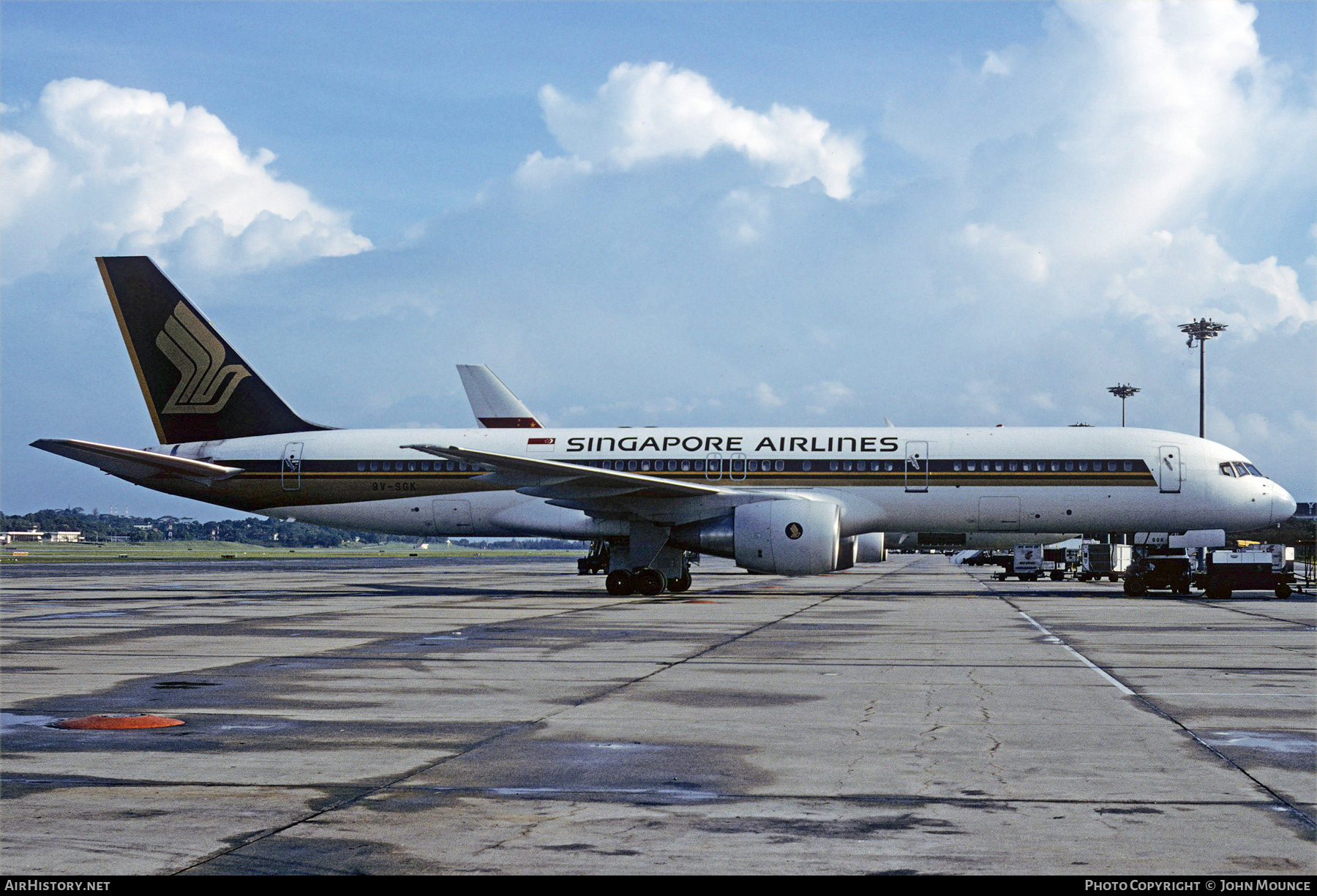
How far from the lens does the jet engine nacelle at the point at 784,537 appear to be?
28.6m

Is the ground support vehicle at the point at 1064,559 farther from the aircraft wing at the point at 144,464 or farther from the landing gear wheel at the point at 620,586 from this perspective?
the aircraft wing at the point at 144,464

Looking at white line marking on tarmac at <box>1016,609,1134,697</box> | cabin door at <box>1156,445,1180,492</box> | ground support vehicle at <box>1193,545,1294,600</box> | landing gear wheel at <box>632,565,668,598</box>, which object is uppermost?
cabin door at <box>1156,445,1180,492</box>

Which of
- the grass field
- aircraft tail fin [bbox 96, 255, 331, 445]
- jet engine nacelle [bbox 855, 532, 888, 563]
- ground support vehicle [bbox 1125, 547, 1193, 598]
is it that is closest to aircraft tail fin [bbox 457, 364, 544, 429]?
aircraft tail fin [bbox 96, 255, 331, 445]

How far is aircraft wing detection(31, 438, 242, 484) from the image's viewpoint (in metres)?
32.8

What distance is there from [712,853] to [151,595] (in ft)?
94.1

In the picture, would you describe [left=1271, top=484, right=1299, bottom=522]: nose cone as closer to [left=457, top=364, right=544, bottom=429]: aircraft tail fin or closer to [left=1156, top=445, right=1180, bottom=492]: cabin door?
[left=1156, top=445, right=1180, bottom=492]: cabin door

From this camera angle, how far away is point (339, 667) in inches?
555

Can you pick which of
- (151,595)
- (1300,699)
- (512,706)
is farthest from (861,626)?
(151,595)

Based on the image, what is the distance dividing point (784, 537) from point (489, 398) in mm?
28087

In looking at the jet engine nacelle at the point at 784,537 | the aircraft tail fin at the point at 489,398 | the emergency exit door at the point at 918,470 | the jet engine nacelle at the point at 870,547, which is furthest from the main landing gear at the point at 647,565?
the aircraft tail fin at the point at 489,398

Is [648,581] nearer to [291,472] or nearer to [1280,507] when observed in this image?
[291,472]

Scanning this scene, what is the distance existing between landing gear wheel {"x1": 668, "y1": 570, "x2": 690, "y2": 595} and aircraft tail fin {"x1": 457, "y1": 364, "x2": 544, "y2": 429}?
21.9m

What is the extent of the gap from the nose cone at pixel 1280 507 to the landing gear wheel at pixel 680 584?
51.3 ft

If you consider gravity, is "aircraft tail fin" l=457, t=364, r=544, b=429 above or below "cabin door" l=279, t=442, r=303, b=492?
above
